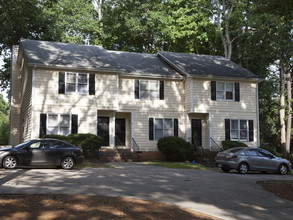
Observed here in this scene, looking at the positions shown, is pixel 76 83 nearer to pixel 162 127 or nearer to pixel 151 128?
pixel 151 128

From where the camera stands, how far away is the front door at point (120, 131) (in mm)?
27766

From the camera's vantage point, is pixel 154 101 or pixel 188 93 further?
pixel 188 93

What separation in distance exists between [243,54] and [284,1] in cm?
2309

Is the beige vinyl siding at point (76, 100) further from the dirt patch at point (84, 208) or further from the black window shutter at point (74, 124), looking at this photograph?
the dirt patch at point (84, 208)

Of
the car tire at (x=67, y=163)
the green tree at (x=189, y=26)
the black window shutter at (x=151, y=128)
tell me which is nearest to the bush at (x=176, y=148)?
the black window shutter at (x=151, y=128)

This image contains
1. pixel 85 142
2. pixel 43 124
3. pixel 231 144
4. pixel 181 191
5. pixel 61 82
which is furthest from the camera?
pixel 231 144

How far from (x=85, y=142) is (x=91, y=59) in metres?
7.08

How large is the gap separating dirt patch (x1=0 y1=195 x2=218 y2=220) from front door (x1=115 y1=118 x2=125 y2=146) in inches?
722

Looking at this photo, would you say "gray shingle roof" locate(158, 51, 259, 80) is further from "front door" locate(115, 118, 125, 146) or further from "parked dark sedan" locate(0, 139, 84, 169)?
"parked dark sedan" locate(0, 139, 84, 169)

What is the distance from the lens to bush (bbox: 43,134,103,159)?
22.7 m

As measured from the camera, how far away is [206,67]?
2984 centimetres

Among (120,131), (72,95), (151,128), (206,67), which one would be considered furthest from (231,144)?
(72,95)

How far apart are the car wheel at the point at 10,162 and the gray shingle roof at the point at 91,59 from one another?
8.85m

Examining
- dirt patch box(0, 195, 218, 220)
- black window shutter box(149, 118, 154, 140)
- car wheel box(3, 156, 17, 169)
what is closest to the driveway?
dirt patch box(0, 195, 218, 220)
